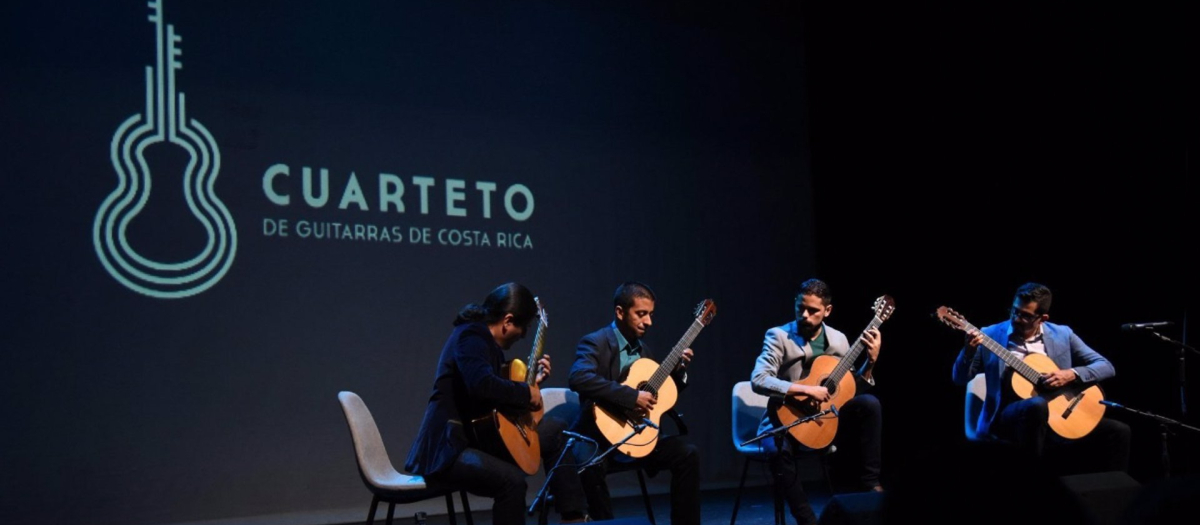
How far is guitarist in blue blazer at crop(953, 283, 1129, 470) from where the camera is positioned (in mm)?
5004

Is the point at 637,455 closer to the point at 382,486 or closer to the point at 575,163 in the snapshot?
the point at 382,486

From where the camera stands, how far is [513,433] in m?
3.94

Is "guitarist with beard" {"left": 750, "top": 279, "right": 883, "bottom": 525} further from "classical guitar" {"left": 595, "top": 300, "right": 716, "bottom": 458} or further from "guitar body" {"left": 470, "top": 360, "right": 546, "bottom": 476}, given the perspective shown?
"guitar body" {"left": 470, "top": 360, "right": 546, "bottom": 476}

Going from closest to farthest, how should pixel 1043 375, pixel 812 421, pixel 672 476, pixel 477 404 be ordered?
1. pixel 477 404
2. pixel 672 476
3. pixel 812 421
4. pixel 1043 375

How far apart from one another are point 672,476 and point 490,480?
3.32 ft

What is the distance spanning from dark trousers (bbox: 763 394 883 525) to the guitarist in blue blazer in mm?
773

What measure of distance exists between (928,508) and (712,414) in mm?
5804

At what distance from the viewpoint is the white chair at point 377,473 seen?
12.7 feet

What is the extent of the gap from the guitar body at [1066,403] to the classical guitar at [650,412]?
5.58 feet

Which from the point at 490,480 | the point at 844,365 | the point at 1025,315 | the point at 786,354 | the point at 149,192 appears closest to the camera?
the point at 490,480

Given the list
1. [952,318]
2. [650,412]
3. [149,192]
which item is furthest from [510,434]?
[149,192]

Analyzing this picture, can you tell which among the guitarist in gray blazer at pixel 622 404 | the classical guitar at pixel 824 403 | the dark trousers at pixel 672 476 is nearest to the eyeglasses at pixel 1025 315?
the classical guitar at pixel 824 403

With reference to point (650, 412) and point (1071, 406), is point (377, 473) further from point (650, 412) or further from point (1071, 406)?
point (1071, 406)

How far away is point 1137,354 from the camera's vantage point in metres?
6.12
